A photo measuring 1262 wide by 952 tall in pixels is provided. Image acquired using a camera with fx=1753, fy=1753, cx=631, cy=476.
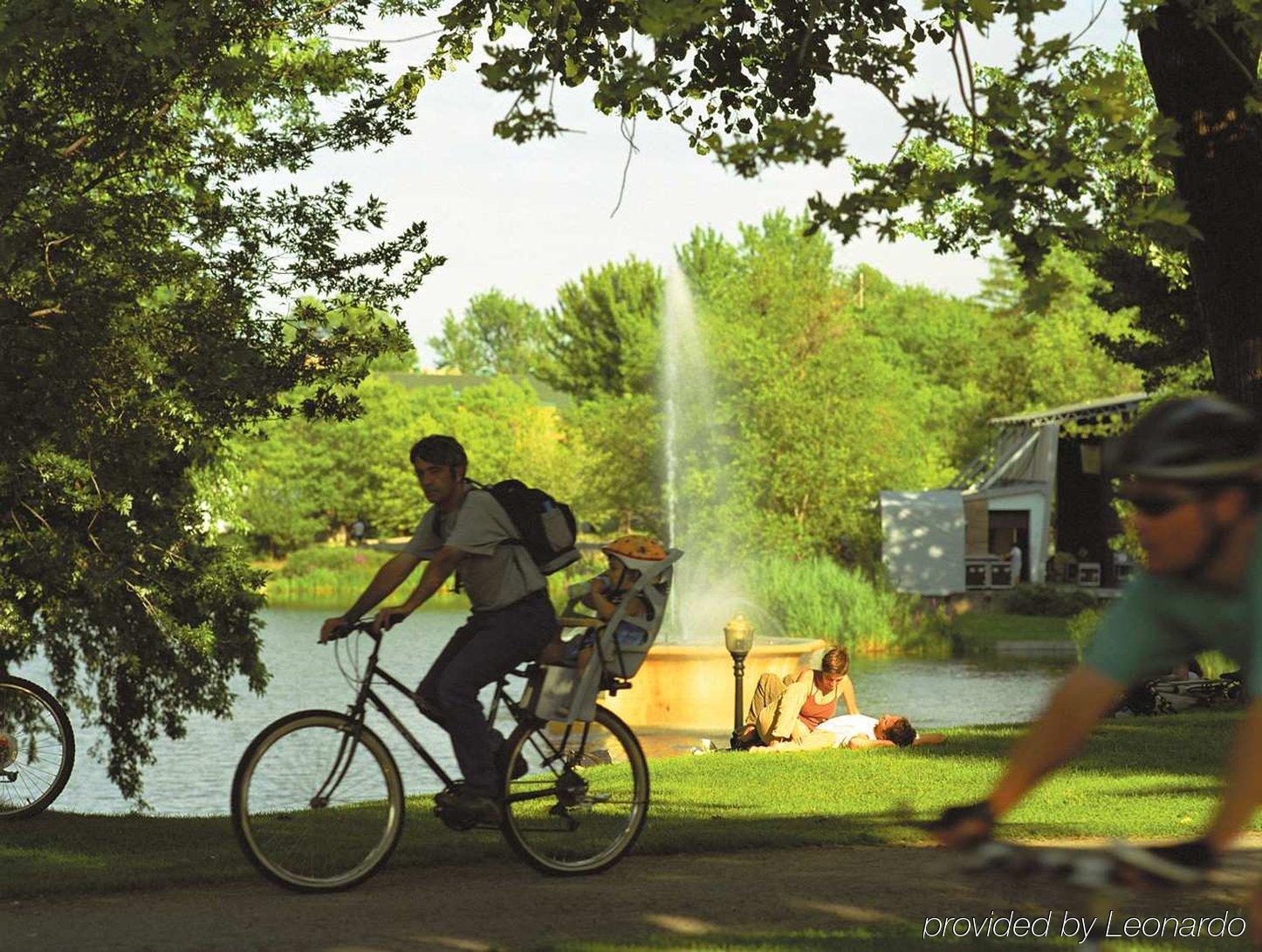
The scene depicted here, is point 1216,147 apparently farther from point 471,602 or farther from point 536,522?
point 471,602

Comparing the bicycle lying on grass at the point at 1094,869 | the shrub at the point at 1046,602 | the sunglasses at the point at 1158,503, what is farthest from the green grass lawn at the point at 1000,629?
the bicycle lying on grass at the point at 1094,869

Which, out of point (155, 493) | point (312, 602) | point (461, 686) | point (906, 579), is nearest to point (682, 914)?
point (461, 686)

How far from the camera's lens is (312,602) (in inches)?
2650

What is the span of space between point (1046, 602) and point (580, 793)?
42346 mm

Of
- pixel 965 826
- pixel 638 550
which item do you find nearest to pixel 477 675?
pixel 638 550

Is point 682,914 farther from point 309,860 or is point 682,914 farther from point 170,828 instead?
point 170,828

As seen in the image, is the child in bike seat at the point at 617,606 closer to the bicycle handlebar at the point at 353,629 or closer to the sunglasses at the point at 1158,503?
the bicycle handlebar at the point at 353,629

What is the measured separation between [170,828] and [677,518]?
49.2 m

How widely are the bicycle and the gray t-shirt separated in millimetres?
395

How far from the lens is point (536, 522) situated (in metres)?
7.52

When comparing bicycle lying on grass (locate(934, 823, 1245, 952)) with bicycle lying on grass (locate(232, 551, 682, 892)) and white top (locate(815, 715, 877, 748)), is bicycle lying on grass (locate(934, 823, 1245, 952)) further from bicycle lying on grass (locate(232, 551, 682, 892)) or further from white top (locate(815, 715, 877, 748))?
white top (locate(815, 715, 877, 748))

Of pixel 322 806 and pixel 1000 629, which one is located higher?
pixel 322 806

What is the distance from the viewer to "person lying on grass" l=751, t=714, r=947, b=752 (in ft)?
46.5

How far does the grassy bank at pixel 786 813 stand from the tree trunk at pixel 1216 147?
275cm
